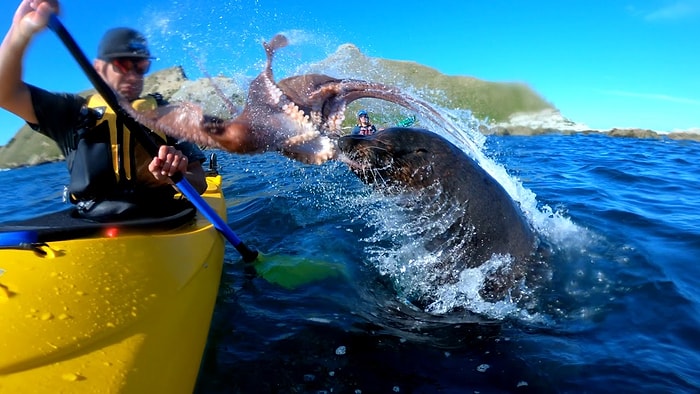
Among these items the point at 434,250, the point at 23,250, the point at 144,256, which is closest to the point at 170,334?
the point at 144,256

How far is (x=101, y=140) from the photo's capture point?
125 inches

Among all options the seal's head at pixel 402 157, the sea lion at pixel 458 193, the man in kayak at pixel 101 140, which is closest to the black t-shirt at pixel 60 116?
the man in kayak at pixel 101 140

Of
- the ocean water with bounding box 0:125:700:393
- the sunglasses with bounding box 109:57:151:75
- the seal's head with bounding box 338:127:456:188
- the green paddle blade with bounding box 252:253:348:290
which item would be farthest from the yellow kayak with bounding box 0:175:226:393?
the seal's head with bounding box 338:127:456:188

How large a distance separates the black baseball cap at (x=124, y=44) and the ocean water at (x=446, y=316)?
1.94m

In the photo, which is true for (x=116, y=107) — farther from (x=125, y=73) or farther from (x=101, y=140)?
(x=101, y=140)

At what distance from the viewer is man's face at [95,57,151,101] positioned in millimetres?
2428

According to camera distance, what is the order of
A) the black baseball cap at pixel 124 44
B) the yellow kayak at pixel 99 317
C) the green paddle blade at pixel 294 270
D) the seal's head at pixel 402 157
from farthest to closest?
the green paddle blade at pixel 294 270 → the seal's head at pixel 402 157 → the black baseball cap at pixel 124 44 → the yellow kayak at pixel 99 317

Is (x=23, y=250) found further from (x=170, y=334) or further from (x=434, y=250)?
(x=434, y=250)

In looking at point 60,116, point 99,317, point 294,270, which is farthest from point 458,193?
point 60,116

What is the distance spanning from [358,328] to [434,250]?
1.08 metres

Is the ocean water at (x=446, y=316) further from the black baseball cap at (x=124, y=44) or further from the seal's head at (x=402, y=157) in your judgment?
the black baseball cap at (x=124, y=44)

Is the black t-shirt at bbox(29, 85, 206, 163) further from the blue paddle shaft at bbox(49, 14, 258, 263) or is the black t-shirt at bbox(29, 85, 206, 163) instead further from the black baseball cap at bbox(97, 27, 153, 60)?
the black baseball cap at bbox(97, 27, 153, 60)

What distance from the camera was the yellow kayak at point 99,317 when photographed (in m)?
1.95

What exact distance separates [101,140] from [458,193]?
9.04ft
